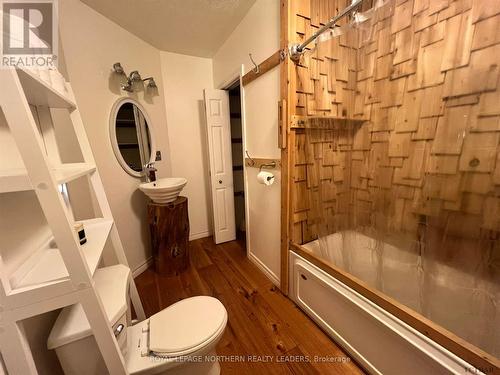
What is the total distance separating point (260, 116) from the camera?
1798 millimetres

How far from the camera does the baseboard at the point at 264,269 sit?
1852mm

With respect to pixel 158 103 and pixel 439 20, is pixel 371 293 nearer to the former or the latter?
pixel 439 20

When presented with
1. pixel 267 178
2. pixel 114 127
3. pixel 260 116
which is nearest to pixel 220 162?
pixel 260 116

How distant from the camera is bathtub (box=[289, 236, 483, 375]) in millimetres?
829

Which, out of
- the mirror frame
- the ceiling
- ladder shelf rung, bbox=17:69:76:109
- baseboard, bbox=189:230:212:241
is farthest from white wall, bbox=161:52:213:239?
ladder shelf rung, bbox=17:69:76:109

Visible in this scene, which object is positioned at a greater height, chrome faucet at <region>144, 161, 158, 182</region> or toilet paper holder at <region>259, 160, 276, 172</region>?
toilet paper holder at <region>259, 160, 276, 172</region>

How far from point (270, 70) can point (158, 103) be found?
1427mm

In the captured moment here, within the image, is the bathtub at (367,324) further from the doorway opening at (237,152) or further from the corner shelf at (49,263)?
the doorway opening at (237,152)

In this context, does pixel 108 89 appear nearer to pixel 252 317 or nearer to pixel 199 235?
pixel 199 235

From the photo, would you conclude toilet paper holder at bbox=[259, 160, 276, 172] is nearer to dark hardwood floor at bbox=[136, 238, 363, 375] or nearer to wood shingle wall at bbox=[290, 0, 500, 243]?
wood shingle wall at bbox=[290, 0, 500, 243]

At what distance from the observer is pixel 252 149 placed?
6.56 feet

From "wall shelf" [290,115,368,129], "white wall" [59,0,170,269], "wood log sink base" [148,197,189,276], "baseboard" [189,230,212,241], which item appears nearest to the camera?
"wall shelf" [290,115,368,129]

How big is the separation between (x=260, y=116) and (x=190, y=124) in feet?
3.93

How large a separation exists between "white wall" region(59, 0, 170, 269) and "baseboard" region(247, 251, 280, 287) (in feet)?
3.84
